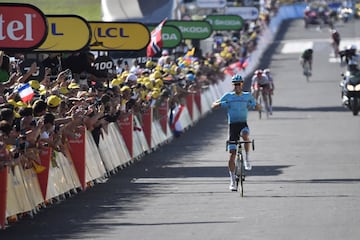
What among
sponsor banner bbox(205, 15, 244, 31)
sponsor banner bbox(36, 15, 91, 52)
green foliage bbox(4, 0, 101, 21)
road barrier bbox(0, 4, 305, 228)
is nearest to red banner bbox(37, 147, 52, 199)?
road barrier bbox(0, 4, 305, 228)

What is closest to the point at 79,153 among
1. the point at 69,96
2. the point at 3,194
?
the point at 69,96

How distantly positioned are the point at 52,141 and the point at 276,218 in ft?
11.4

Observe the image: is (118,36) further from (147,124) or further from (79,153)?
(79,153)

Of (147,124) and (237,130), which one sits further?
(147,124)

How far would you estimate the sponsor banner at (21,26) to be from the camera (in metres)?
19.9

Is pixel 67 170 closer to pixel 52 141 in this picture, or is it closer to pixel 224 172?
pixel 52 141

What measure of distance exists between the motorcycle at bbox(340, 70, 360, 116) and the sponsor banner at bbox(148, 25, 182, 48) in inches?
206

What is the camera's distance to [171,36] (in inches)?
1553

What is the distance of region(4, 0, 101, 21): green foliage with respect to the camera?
28.0m

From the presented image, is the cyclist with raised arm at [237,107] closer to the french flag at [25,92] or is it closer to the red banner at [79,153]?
the red banner at [79,153]

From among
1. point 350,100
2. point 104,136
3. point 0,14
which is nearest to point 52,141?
point 0,14

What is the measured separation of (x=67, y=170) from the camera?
67.1 feet

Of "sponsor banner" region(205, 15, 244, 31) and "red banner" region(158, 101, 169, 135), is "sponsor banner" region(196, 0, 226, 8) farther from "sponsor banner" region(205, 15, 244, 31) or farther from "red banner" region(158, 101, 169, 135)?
"red banner" region(158, 101, 169, 135)

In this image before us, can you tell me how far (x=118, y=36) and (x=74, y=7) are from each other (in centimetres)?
120
